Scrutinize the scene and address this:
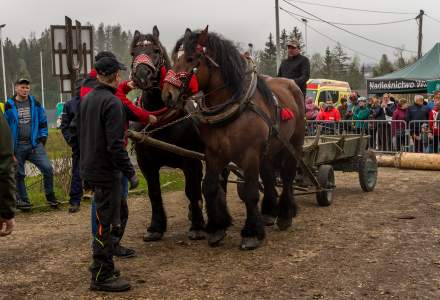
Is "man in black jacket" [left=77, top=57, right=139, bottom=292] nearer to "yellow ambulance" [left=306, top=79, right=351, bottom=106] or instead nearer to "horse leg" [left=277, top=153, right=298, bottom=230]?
"horse leg" [left=277, top=153, right=298, bottom=230]

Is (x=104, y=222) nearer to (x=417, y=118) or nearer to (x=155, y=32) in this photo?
(x=155, y=32)

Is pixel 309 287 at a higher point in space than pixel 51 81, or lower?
lower

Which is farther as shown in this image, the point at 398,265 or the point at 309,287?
the point at 398,265

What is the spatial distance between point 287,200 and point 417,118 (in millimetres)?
7166

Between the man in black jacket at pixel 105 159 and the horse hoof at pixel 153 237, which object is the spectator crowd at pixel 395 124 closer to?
the horse hoof at pixel 153 237

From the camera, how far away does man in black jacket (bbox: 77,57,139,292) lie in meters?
4.06

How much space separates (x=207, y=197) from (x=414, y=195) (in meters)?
A: 4.29

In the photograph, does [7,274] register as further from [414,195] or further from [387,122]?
[387,122]

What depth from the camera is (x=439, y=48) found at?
1822cm

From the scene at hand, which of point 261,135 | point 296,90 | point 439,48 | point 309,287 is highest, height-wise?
point 439,48

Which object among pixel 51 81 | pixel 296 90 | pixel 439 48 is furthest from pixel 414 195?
pixel 51 81

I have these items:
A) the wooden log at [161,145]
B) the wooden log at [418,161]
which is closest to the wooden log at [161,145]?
the wooden log at [161,145]

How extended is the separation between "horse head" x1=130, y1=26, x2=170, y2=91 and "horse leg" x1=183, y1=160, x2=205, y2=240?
3.37 feet

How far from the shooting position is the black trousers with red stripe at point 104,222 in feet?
13.8
